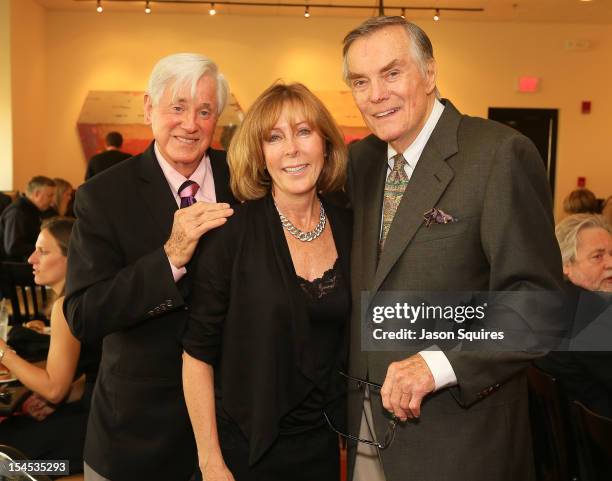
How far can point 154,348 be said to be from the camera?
1882mm

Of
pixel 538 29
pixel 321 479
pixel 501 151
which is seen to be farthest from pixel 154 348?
pixel 538 29

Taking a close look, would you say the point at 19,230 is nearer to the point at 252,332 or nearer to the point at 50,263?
the point at 50,263

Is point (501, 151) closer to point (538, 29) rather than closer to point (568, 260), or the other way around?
point (568, 260)

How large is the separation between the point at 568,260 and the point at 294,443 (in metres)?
1.81

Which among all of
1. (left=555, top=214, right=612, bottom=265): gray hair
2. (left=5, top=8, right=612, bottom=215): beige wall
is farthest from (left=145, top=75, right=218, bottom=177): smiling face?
(left=5, top=8, right=612, bottom=215): beige wall

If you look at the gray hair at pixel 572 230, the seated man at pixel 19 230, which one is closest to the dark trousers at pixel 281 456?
the gray hair at pixel 572 230

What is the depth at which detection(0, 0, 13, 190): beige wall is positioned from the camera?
29.0 ft

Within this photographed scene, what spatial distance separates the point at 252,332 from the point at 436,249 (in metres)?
0.50

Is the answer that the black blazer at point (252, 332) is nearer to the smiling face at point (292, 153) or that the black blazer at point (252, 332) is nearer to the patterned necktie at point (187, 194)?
the smiling face at point (292, 153)

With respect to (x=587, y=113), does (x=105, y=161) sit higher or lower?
lower

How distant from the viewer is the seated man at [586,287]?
8.25ft

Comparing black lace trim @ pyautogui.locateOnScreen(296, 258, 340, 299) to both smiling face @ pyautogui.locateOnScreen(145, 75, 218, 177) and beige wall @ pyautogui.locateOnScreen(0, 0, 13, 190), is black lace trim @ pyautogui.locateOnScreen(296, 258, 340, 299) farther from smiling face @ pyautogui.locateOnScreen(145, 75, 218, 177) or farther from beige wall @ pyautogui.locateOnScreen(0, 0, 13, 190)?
beige wall @ pyautogui.locateOnScreen(0, 0, 13, 190)

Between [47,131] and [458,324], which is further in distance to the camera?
[47,131]

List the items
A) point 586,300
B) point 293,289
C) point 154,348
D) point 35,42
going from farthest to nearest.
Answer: point 35,42 < point 586,300 < point 154,348 < point 293,289
